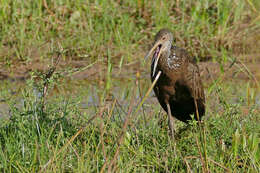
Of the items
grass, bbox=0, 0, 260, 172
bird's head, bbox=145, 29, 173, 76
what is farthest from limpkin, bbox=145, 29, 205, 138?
grass, bbox=0, 0, 260, 172

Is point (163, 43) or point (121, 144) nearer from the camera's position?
point (121, 144)

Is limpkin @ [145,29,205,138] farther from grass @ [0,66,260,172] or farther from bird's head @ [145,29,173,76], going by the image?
grass @ [0,66,260,172]

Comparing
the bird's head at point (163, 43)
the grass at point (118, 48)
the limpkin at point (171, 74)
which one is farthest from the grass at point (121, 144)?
the bird's head at point (163, 43)

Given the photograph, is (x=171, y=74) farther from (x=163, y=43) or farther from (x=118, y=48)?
(x=118, y=48)

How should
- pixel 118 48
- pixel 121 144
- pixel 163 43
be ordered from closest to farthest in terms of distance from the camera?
1. pixel 121 144
2. pixel 163 43
3. pixel 118 48

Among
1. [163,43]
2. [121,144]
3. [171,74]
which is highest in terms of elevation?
[163,43]

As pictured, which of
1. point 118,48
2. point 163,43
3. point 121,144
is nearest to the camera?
point 121,144

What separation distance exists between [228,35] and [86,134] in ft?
11.7

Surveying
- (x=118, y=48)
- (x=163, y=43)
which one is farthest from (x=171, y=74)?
(x=118, y=48)

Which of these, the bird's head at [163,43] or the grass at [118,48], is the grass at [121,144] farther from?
the bird's head at [163,43]

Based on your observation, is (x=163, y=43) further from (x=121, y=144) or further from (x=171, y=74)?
(x=121, y=144)

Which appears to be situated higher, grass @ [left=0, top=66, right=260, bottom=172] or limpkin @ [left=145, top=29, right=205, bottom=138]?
limpkin @ [left=145, top=29, right=205, bottom=138]

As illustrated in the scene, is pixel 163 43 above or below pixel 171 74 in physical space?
above

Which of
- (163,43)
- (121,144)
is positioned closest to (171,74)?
(163,43)
